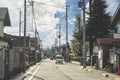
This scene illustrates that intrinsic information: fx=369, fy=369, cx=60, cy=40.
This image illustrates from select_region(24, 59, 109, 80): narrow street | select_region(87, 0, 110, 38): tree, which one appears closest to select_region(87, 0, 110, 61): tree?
select_region(87, 0, 110, 38): tree

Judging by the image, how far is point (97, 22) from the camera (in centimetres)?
7088

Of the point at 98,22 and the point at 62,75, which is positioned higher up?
the point at 98,22

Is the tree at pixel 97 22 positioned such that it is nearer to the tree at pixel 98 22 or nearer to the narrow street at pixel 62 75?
the tree at pixel 98 22

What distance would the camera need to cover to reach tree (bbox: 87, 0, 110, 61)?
70.7 meters

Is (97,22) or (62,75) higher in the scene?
(97,22)

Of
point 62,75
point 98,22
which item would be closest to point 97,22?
point 98,22

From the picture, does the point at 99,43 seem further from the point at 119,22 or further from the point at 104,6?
the point at 104,6

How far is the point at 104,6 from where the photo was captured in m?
72.4

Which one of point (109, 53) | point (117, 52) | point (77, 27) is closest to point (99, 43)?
point (109, 53)

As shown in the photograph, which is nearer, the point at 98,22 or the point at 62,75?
the point at 62,75

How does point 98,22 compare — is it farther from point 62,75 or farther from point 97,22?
point 62,75

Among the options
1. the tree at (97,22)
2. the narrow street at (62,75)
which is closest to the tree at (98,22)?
the tree at (97,22)

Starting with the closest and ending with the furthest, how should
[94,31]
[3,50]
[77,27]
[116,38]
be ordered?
[3,50] → [116,38] → [94,31] → [77,27]

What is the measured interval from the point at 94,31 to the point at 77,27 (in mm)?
35340
